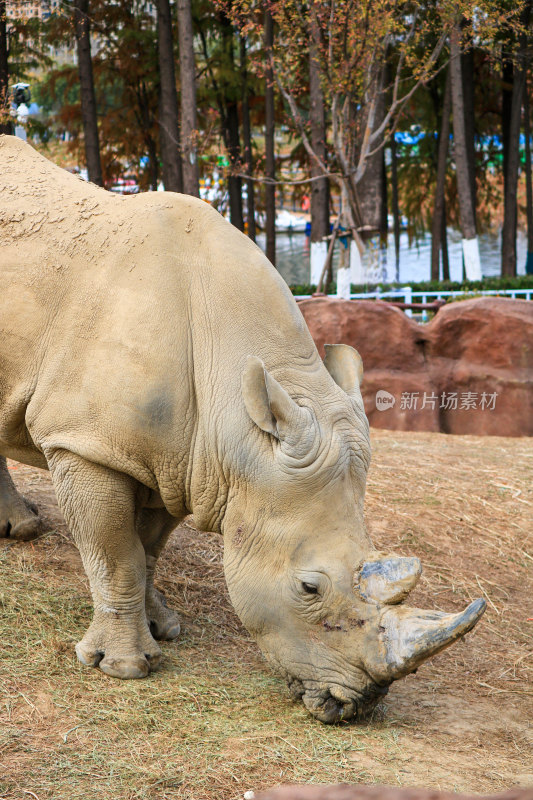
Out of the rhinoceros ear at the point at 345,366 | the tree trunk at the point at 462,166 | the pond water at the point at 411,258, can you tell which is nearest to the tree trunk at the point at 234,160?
the tree trunk at the point at 462,166

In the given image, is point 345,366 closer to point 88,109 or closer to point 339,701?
point 339,701

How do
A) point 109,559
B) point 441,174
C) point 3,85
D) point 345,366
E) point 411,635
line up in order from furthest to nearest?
1. point 441,174
2. point 3,85
3. point 345,366
4. point 109,559
5. point 411,635

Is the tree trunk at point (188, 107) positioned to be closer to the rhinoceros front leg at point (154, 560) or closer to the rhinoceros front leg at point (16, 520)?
the rhinoceros front leg at point (16, 520)

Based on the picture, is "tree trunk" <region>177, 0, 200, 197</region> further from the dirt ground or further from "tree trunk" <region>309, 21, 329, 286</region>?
the dirt ground

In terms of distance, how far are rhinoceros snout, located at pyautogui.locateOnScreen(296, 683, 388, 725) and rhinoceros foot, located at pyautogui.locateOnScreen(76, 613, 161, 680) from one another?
34.8 inches

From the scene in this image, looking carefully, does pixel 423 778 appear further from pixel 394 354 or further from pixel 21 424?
pixel 394 354

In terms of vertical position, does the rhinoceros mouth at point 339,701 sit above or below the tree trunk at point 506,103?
below

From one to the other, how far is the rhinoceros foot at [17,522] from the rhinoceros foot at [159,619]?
4.21ft

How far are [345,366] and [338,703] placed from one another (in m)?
1.61

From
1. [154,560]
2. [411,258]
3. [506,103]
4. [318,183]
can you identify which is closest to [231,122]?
[506,103]

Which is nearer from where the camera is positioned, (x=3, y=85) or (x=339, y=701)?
(x=339, y=701)

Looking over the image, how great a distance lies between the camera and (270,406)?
4.13 m

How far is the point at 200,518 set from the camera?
4496mm

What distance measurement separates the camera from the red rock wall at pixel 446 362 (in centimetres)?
1132
